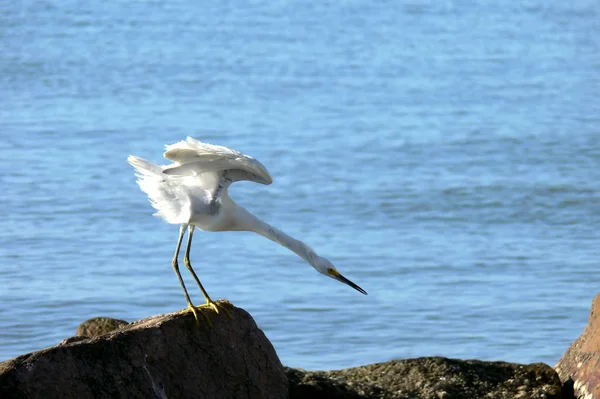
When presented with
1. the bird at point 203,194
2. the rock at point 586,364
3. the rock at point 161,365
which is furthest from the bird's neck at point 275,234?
the rock at point 586,364

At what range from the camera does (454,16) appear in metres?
28.7

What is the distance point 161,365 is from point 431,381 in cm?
194

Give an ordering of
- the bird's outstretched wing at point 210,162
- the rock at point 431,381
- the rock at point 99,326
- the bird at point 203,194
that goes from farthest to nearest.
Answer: the rock at point 99,326 < the rock at point 431,381 < the bird at point 203,194 < the bird's outstretched wing at point 210,162

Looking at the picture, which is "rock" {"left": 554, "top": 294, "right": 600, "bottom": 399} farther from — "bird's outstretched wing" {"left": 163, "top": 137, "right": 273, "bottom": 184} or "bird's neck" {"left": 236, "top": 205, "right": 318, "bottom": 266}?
"bird's outstretched wing" {"left": 163, "top": 137, "right": 273, "bottom": 184}

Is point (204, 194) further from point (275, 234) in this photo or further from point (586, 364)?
point (586, 364)

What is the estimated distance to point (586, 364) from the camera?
25.7 feet

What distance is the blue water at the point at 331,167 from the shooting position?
11.3 metres

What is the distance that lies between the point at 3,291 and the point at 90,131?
6723mm

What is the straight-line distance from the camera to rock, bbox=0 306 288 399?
6.17 metres

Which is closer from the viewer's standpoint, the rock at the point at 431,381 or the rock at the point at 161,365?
the rock at the point at 161,365

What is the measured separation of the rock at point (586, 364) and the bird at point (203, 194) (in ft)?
4.93

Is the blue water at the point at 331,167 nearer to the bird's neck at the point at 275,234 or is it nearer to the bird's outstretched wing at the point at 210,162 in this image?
the bird's neck at the point at 275,234

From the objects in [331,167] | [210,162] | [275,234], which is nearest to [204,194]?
[210,162]

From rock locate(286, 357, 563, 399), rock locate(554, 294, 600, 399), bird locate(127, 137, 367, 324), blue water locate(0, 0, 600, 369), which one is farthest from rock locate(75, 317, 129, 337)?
rock locate(554, 294, 600, 399)
